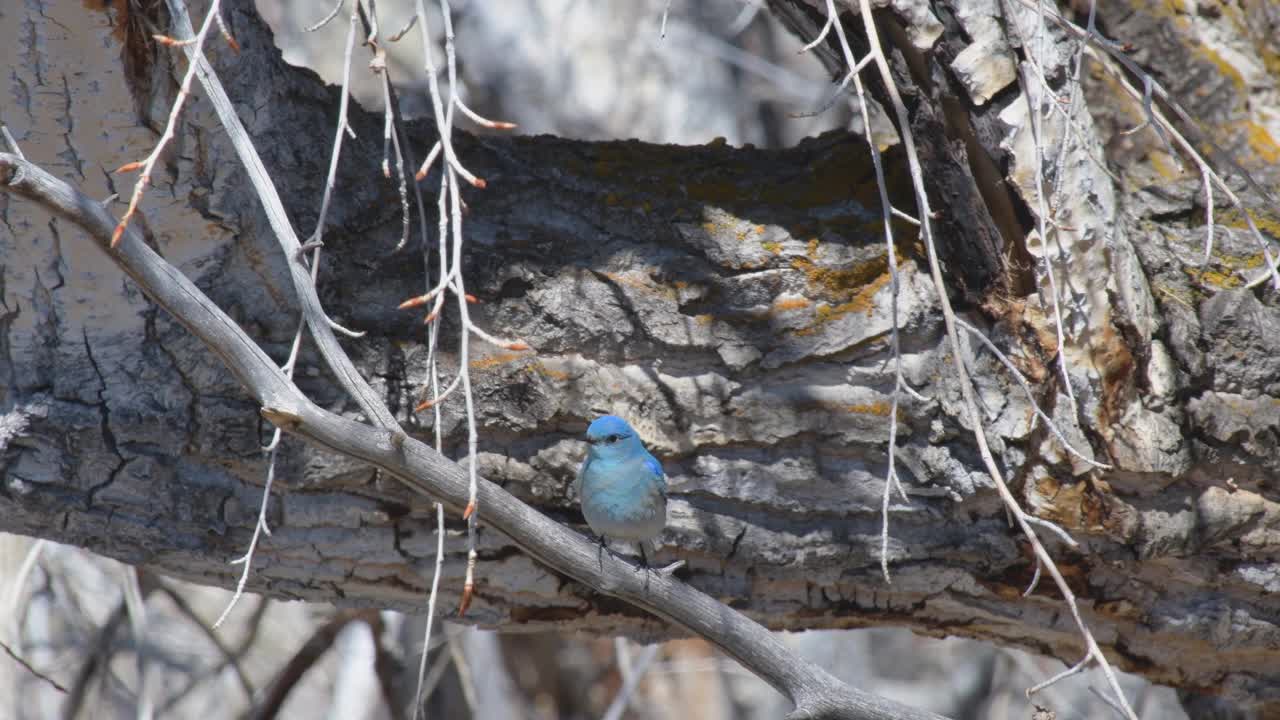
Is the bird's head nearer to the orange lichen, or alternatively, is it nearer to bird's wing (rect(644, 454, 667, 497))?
bird's wing (rect(644, 454, 667, 497))

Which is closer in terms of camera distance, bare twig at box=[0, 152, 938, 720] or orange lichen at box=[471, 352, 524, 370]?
bare twig at box=[0, 152, 938, 720]

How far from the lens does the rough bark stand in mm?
2398

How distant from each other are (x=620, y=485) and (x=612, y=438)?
143 millimetres

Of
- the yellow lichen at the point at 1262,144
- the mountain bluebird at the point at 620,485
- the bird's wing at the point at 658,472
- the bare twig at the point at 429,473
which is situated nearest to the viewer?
the bare twig at the point at 429,473

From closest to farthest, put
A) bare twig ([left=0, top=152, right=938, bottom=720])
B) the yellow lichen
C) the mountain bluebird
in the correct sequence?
bare twig ([left=0, top=152, right=938, bottom=720])
the mountain bluebird
the yellow lichen

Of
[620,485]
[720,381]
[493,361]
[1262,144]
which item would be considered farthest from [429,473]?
[1262,144]

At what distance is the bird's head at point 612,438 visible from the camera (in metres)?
2.40

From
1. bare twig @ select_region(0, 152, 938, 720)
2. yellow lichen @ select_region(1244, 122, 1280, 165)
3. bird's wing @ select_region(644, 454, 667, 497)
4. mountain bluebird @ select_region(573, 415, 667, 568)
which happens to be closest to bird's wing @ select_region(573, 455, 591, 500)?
mountain bluebird @ select_region(573, 415, 667, 568)

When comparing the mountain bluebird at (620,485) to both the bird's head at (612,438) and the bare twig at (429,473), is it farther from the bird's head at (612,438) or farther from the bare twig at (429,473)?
the bare twig at (429,473)

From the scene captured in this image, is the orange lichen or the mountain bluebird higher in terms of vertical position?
the orange lichen

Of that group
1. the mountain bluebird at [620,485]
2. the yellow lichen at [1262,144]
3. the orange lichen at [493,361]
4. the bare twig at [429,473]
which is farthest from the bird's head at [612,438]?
the yellow lichen at [1262,144]

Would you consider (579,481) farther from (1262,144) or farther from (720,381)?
(1262,144)

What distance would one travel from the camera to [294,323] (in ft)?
8.10

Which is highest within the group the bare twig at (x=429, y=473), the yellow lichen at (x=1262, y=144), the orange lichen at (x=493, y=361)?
the yellow lichen at (x=1262, y=144)
